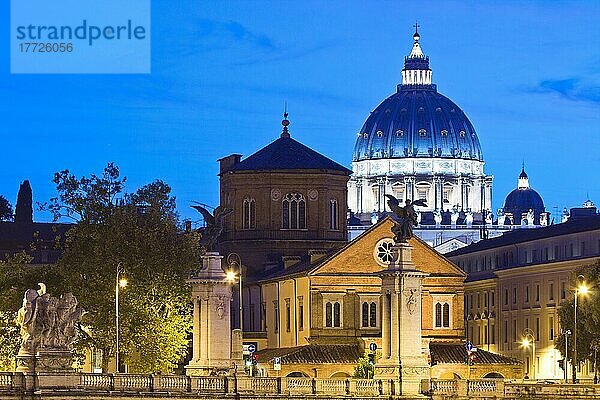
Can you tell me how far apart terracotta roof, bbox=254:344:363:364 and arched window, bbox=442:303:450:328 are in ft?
24.1

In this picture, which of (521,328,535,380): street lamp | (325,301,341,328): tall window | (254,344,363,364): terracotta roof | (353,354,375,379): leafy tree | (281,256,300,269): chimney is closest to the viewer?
(353,354,375,379): leafy tree

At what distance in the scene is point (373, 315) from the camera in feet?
506

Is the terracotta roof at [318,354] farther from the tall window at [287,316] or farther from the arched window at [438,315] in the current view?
the arched window at [438,315]

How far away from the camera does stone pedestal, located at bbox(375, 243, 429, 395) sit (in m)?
102

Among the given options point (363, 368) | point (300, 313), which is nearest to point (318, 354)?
point (300, 313)

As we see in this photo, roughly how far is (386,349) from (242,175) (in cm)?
7270

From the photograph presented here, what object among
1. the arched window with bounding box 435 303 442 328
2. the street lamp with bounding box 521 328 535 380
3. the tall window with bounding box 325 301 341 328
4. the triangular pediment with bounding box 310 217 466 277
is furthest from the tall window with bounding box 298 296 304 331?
the street lamp with bounding box 521 328 535 380

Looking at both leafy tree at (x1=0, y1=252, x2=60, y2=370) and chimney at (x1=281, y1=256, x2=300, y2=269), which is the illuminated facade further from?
leafy tree at (x1=0, y1=252, x2=60, y2=370)

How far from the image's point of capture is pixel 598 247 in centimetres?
17588

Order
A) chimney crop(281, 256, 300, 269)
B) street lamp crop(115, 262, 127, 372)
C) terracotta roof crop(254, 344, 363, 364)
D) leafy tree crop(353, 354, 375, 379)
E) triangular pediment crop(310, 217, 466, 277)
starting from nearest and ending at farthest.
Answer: street lamp crop(115, 262, 127, 372) → leafy tree crop(353, 354, 375, 379) → terracotta roof crop(254, 344, 363, 364) → triangular pediment crop(310, 217, 466, 277) → chimney crop(281, 256, 300, 269)

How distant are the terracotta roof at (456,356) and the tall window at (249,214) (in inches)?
1104

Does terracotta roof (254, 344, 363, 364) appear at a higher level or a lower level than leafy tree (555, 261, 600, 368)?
lower

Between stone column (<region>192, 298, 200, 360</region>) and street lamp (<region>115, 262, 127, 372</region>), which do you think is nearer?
stone column (<region>192, 298, 200, 360</region>)

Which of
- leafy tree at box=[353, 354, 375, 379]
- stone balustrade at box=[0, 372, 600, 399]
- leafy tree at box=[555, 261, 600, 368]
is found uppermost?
leafy tree at box=[555, 261, 600, 368]
